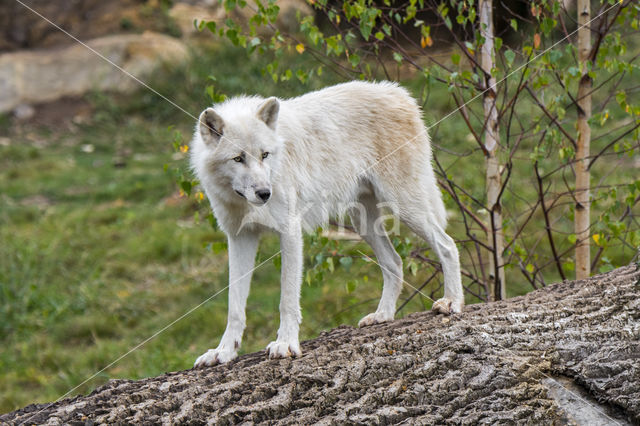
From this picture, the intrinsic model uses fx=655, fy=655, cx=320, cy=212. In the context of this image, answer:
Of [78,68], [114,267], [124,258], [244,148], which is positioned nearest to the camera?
[244,148]

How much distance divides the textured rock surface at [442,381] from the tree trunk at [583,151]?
157 centimetres

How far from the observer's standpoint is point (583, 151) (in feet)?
16.5

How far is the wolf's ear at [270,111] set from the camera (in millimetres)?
3896

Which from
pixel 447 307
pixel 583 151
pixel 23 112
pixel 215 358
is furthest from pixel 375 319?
pixel 23 112

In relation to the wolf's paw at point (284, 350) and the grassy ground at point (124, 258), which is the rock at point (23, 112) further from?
the wolf's paw at point (284, 350)

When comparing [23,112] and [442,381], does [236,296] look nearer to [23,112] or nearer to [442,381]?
[442,381]

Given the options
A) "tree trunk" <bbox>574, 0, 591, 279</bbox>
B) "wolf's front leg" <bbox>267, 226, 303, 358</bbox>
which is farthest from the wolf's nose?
"tree trunk" <bbox>574, 0, 591, 279</bbox>

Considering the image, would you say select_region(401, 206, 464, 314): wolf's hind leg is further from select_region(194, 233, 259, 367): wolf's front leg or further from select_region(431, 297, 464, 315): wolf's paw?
select_region(194, 233, 259, 367): wolf's front leg

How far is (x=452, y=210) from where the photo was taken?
343 inches

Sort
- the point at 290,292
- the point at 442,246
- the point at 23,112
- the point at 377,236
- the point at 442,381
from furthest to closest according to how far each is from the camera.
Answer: the point at 23,112
the point at 377,236
the point at 442,246
the point at 290,292
the point at 442,381

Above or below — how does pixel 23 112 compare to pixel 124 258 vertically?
above

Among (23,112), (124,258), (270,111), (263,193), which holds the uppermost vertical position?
(23,112)

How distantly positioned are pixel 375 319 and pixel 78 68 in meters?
10.9

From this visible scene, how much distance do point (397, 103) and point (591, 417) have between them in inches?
102
